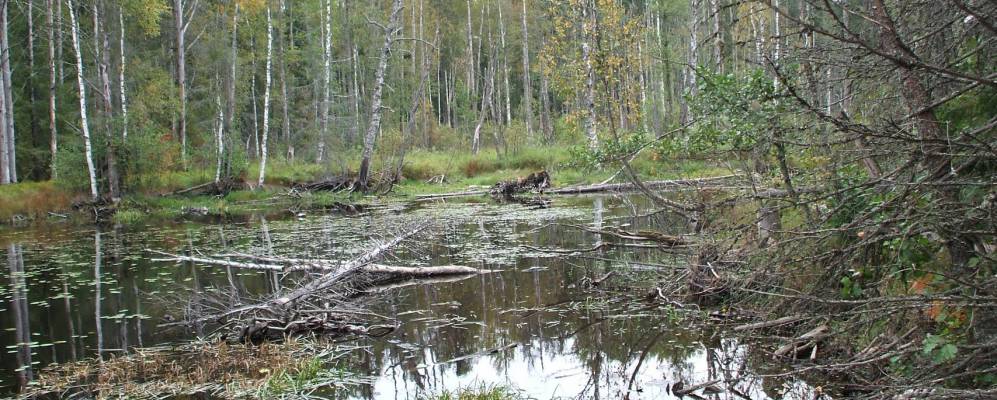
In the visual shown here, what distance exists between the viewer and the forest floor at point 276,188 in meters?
20.4

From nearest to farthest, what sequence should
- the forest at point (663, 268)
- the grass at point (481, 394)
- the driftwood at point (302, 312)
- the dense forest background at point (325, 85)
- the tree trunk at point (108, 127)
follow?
the forest at point (663, 268), the grass at point (481, 394), the dense forest background at point (325, 85), the driftwood at point (302, 312), the tree trunk at point (108, 127)

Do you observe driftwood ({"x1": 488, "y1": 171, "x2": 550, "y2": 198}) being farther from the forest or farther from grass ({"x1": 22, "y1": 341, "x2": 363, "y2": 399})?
grass ({"x1": 22, "y1": 341, "x2": 363, "y2": 399})

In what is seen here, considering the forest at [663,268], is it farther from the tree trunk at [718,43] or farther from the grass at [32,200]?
the grass at [32,200]

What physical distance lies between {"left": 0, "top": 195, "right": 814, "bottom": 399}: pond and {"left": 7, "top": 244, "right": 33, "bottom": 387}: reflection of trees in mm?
25

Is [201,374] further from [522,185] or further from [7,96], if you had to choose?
[7,96]

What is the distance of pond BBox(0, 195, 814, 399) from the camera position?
17.4 ft

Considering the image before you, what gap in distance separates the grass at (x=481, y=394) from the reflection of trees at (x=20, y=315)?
3.44 meters

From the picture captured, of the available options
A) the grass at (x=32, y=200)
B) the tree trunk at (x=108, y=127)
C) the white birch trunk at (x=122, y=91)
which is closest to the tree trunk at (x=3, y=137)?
the grass at (x=32, y=200)

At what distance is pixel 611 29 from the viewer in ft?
68.8

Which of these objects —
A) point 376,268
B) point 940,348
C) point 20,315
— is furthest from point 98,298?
point 940,348

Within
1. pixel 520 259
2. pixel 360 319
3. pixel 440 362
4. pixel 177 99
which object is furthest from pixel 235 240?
pixel 177 99

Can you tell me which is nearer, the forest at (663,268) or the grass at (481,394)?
the forest at (663,268)

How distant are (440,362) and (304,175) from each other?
20483mm

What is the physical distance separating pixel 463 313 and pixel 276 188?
1836 cm
